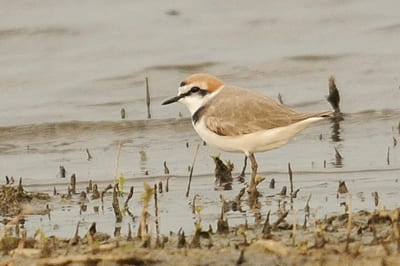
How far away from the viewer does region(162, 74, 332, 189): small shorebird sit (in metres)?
9.48

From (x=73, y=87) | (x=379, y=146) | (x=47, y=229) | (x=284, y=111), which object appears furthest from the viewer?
(x=73, y=87)

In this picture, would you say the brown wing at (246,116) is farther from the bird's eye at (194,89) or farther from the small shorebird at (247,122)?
the bird's eye at (194,89)

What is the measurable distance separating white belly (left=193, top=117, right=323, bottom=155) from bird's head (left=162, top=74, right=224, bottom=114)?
29 cm

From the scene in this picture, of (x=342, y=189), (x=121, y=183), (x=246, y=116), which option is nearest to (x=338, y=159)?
(x=246, y=116)

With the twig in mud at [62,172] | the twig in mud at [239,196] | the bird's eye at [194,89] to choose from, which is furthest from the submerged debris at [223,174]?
the twig in mud at [62,172]

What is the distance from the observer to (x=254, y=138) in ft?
31.3

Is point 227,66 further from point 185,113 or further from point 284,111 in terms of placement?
point 284,111

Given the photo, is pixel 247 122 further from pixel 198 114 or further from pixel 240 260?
pixel 240 260

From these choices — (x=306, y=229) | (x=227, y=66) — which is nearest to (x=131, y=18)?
(x=227, y=66)

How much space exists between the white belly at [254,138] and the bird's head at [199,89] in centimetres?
29

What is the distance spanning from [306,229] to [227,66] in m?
9.37

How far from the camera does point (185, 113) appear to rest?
14.1m

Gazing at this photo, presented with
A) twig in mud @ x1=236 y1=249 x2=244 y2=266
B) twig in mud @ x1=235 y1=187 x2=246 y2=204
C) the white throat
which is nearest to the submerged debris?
the white throat

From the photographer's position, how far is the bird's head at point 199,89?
9.96 metres
